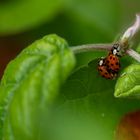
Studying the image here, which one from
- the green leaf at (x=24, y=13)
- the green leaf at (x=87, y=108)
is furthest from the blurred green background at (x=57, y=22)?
the green leaf at (x=87, y=108)

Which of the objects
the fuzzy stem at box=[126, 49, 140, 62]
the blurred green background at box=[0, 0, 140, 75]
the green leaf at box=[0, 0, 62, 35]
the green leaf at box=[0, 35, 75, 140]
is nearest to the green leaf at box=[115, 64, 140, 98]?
the fuzzy stem at box=[126, 49, 140, 62]

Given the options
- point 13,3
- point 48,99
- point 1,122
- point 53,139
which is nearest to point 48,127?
point 53,139

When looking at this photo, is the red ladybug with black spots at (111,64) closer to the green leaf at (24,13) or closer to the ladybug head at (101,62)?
the ladybug head at (101,62)

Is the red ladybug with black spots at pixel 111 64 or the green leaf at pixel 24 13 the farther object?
the green leaf at pixel 24 13

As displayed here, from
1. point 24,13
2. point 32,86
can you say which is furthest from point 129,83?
point 24,13

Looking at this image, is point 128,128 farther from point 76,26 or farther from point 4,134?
point 76,26

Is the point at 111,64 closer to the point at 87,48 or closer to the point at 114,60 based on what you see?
the point at 114,60
